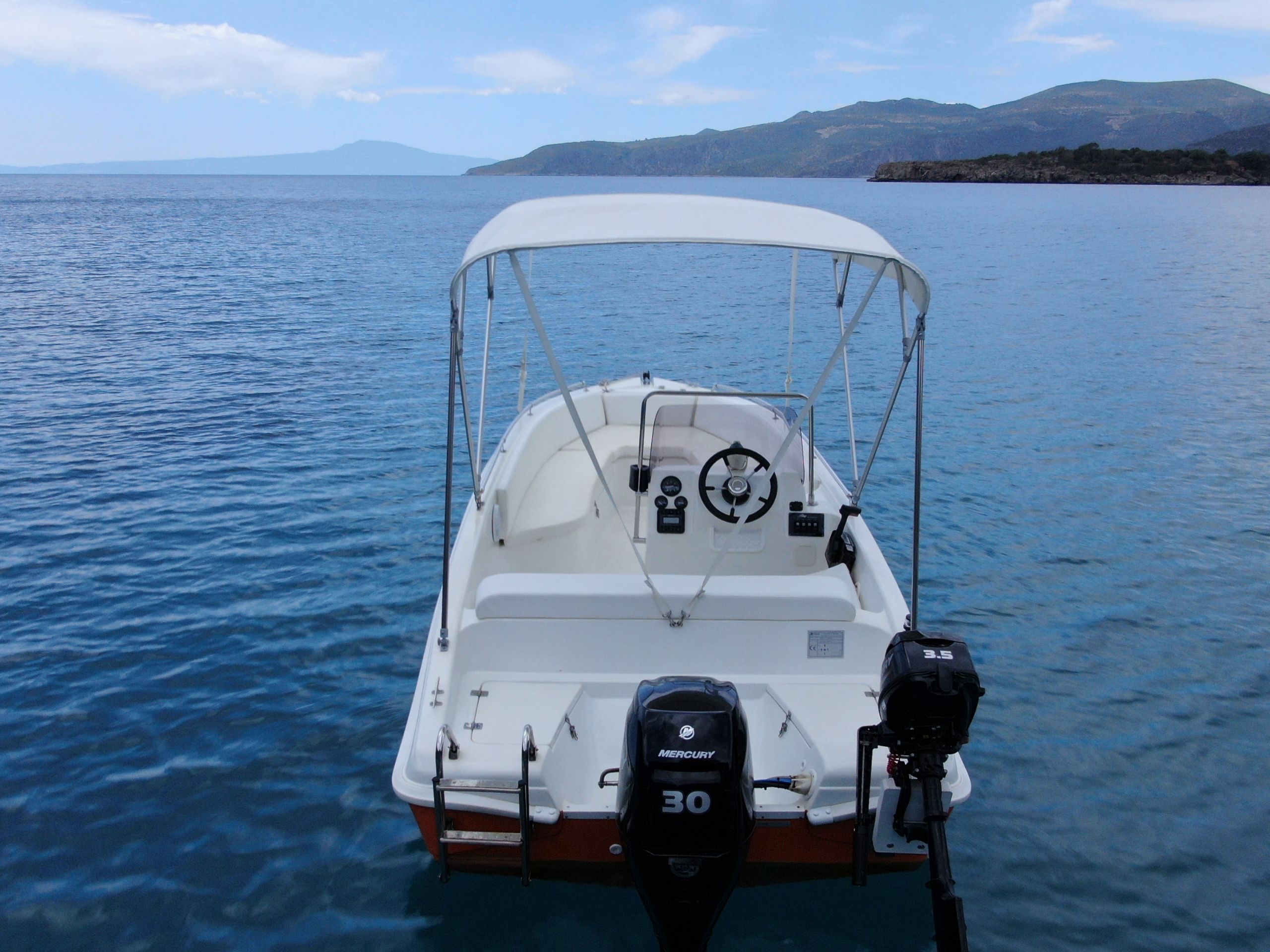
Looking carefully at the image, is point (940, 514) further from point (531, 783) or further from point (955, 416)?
point (531, 783)

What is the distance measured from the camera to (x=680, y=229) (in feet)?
12.8

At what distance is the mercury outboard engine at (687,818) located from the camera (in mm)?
2963

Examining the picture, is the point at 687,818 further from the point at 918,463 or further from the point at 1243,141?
the point at 1243,141

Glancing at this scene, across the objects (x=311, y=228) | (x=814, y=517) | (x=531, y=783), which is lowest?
(x=531, y=783)

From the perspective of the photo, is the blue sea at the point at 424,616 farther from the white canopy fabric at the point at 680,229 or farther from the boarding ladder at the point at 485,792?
the white canopy fabric at the point at 680,229

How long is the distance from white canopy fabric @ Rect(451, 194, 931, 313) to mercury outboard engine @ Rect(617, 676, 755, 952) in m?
1.85

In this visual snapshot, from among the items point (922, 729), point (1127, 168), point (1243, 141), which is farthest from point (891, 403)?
point (1243, 141)

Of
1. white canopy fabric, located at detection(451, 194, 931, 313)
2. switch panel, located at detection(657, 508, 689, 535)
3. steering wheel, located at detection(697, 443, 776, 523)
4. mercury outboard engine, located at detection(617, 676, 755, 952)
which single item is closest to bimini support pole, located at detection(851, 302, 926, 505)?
white canopy fabric, located at detection(451, 194, 931, 313)

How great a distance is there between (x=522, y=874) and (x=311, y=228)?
165 feet

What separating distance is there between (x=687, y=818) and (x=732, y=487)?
237cm

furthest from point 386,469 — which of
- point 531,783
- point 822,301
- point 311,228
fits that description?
point 311,228

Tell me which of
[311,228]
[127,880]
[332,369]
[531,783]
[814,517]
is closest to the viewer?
[531,783]

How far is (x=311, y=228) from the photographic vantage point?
159 feet

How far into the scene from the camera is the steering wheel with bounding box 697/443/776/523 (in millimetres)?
5047
